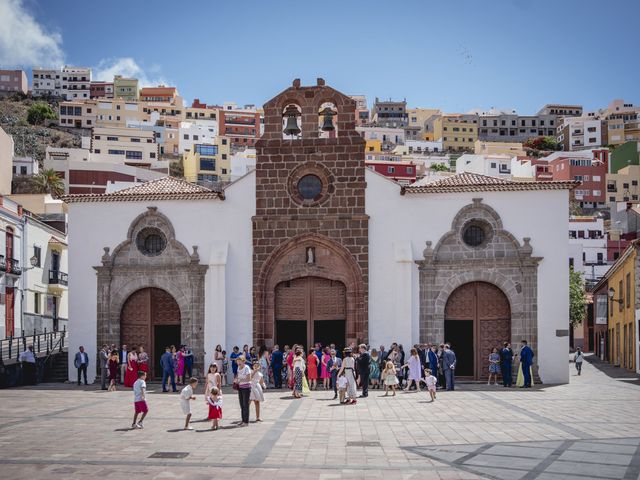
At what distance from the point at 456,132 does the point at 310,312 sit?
358ft

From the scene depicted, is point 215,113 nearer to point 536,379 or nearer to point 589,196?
point 589,196

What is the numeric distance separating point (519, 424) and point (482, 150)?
100294 mm

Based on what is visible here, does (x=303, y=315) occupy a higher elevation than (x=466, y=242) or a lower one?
lower

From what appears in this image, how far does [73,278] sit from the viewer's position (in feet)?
103

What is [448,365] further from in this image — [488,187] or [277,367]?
[488,187]

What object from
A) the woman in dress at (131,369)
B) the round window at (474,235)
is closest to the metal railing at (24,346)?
the woman in dress at (131,369)

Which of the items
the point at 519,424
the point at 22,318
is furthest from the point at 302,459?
the point at 22,318

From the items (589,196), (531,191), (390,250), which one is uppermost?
(589,196)

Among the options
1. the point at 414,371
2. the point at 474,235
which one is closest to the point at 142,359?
the point at 414,371

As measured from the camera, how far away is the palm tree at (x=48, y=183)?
80.1 metres

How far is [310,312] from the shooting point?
3064 centimetres

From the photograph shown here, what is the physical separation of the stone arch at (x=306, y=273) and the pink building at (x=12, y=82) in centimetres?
11765

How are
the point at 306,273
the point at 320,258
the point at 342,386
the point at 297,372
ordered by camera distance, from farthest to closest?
the point at 320,258, the point at 306,273, the point at 297,372, the point at 342,386

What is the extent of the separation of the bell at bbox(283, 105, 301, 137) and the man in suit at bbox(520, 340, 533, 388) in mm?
10439
